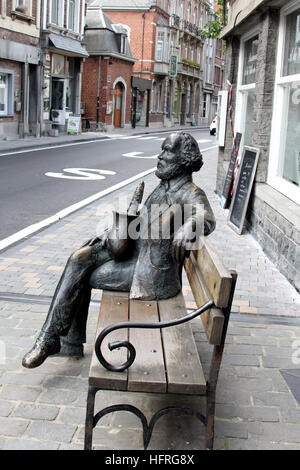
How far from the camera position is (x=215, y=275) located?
9.48ft

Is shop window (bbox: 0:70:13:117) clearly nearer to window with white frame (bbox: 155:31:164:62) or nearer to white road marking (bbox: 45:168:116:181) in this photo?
white road marking (bbox: 45:168:116:181)

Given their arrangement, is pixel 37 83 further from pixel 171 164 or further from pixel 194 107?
pixel 194 107

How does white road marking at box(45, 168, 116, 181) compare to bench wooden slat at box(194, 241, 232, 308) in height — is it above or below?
below

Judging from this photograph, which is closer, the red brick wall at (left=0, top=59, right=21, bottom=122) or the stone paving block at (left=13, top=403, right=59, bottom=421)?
the stone paving block at (left=13, top=403, right=59, bottom=421)

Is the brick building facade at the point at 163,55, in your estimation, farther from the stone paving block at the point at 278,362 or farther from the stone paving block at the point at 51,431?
the stone paving block at the point at 51,431

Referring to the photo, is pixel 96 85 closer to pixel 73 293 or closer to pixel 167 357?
pixel 73 293

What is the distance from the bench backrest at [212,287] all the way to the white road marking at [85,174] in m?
10.5

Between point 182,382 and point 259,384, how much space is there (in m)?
1.23

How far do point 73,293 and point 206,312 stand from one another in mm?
1015

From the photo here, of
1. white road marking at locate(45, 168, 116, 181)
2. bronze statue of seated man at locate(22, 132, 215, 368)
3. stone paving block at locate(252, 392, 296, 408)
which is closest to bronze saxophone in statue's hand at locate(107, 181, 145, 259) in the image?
bronze statue of seated man at locate(22, 132, 215, 368)

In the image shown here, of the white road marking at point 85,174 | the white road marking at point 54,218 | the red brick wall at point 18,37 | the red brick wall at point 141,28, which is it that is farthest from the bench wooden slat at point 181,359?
the red brick wall at point 141,28

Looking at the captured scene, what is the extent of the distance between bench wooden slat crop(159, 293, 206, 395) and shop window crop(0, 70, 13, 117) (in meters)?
21.8

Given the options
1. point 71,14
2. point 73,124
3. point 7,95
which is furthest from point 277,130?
point 71,14

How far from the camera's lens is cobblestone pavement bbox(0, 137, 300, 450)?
308 centimetres
